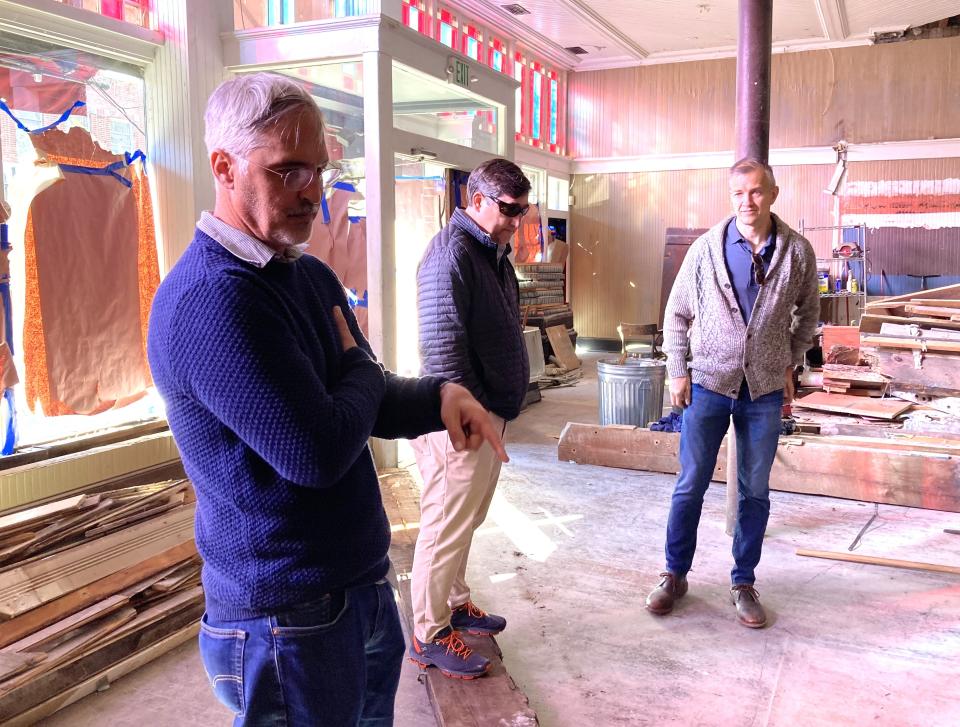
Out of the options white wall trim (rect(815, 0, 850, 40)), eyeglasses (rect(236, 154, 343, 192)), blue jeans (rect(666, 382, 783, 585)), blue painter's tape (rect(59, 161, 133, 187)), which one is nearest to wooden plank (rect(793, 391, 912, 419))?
blue jeans (rect(666, 382, 783, 585))

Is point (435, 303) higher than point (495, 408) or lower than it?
higher

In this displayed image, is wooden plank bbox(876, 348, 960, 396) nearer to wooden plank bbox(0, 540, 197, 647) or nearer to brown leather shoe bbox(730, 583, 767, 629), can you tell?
brown leather shoe bbox(730, 583, 767, 629)

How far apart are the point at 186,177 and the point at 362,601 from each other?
4.45m

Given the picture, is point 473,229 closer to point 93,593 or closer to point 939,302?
point 93,593

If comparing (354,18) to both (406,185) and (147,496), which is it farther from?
(147,496)

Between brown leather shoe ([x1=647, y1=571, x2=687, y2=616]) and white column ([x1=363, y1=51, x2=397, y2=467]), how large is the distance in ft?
9.71

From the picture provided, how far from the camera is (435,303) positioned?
3.24 metres

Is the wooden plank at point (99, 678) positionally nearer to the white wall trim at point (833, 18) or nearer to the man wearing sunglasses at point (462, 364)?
the man wearing sunglasses at point (462, 364)

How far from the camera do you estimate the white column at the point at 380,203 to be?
19.7 ft

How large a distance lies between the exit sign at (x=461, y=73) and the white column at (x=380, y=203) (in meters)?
0.96

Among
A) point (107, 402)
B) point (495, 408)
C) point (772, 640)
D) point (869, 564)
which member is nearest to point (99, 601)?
point (107, 402)

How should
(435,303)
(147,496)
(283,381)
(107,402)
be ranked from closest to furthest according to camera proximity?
(283,381) < (435,303) < (147,496) < (107,402)

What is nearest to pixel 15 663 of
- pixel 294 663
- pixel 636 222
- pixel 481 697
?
pixel 481 697

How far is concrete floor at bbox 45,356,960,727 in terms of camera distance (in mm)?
3197
